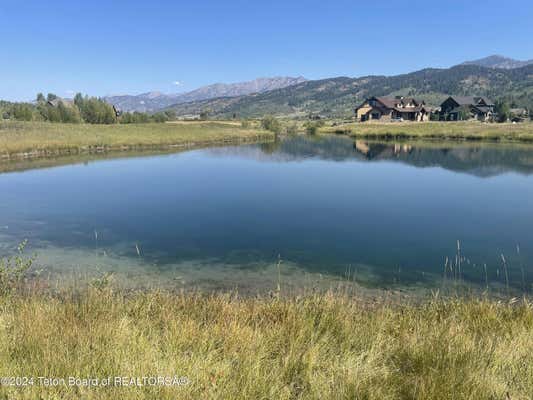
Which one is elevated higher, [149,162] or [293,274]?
[149,162]

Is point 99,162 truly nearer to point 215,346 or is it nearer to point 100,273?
point 100,273

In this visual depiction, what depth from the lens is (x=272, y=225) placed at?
51.4ft

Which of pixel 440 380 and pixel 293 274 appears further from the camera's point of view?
pixel 293 274

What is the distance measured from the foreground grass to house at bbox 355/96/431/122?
10708cm

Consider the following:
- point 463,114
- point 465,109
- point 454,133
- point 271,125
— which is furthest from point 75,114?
point 465,109

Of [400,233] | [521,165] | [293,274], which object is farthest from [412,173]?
[293,274]

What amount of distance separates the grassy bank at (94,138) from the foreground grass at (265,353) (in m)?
39.5

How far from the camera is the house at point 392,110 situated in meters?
103

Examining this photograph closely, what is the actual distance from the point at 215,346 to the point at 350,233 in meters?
10.9

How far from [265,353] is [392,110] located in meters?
111

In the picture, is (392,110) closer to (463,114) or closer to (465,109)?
(463,114)

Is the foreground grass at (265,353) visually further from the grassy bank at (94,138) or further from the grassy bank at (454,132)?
the grassy bank at (454,132)

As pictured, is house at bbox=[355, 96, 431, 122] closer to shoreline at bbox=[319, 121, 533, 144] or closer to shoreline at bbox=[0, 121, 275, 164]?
shoreline at bbox=[319, 121, 533, 144]

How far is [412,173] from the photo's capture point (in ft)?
102
